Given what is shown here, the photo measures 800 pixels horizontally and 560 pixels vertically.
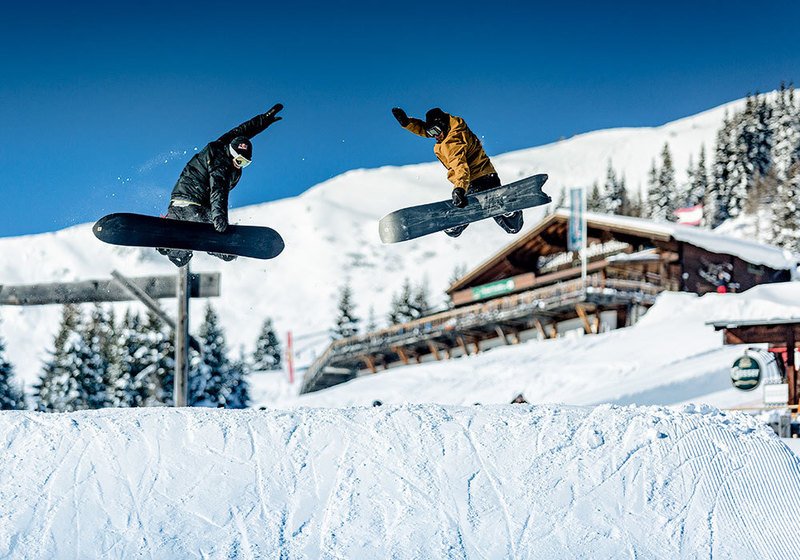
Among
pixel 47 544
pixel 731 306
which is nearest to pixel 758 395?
pixel 731 306

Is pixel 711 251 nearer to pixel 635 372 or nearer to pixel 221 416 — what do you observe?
pixel 635 372

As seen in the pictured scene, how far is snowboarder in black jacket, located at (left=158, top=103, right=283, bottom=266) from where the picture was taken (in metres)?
10.2

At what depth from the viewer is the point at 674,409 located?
11109mm

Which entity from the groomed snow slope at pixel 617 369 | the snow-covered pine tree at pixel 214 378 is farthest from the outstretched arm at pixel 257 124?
the snow-covered pine tree at pixel 214 378

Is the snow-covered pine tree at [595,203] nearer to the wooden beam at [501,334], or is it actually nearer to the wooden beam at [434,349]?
the wooden beam at [434,349]

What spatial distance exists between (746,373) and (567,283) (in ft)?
62.1

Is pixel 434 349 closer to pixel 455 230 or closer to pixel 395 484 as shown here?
pixel 455 230

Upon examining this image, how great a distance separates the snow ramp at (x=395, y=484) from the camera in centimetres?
864

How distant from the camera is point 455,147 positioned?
36.3 ft

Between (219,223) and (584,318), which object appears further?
(584,318)

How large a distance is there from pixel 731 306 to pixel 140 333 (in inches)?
903

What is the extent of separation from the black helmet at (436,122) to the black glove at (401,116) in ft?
0.75

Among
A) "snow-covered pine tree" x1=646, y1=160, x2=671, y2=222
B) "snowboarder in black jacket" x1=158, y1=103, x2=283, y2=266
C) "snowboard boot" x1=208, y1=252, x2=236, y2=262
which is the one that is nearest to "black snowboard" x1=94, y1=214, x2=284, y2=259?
"snowboard boot" x1=208, y1=252, x2=236, y2=262

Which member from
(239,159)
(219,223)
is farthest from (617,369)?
(239,159)
